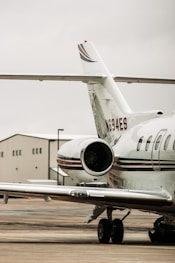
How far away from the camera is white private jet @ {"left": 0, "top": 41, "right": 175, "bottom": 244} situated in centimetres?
2495

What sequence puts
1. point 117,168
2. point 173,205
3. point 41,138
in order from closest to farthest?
1. point 173,205
2. point 117,168
3. point 41,138

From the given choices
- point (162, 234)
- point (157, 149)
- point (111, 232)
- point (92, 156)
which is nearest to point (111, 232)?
point (111, 232)

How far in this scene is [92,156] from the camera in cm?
2678

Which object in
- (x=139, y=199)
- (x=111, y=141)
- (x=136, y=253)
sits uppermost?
(x=111, y=141)

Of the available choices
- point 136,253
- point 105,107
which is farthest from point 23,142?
point 136,253

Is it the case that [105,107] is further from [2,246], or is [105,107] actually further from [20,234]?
[2,246]

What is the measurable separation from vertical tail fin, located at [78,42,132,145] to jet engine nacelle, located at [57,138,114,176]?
7.92ft

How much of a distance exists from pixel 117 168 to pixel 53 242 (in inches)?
134

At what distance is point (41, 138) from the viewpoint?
118m

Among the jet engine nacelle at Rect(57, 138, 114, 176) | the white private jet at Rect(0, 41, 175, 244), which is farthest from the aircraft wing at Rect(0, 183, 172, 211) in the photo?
the jet engine nacelle at Rect(57, 138, 114, 176)

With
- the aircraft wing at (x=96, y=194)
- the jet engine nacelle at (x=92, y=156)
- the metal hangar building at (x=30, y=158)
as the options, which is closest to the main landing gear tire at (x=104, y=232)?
the jet engine nacelle at (x=92, y=156)

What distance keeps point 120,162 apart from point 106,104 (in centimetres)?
361

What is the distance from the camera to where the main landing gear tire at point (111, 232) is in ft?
87.2

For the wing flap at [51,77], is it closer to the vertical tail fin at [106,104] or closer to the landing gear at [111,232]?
the vertical tail fin at [106,104]
